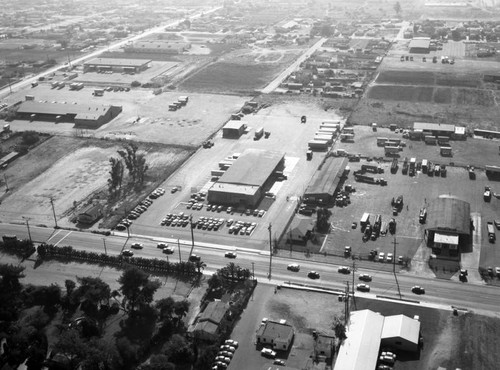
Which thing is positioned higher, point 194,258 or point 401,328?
point 401,328

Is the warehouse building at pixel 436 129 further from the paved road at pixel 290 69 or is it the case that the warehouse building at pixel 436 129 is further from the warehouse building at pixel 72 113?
the warehouse building at pixel 72 113

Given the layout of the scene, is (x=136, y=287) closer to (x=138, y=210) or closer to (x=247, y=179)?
(x=138, y=210)

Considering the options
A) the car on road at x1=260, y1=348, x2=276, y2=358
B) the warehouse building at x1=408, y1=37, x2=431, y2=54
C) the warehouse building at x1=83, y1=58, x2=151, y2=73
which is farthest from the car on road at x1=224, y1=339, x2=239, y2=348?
the warehouse building at x1=408, y1=37, x2=431, y2=54

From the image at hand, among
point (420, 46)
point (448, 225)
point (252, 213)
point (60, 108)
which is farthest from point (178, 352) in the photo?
point (420, 46)

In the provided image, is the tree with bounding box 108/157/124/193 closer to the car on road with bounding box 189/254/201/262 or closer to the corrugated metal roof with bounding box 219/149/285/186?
the corrugated metal roof with bounding box 219/149/285/186

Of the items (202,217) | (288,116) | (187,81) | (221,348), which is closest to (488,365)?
(221,348)

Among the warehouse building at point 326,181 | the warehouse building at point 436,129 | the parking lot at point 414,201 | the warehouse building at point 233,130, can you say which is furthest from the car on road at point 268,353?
the warehouse building at point 436,129
